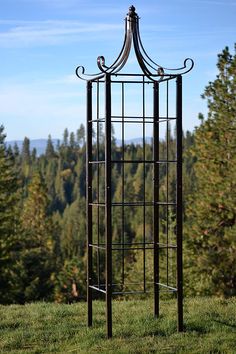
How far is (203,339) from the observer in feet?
24.5

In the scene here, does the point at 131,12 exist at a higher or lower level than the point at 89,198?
higher

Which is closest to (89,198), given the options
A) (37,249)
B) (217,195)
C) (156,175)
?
(156,175)

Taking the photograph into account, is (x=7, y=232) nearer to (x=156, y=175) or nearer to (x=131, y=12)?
(x=156, y=175)

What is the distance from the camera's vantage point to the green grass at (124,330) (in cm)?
718

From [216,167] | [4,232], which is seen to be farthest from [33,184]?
[216,167]

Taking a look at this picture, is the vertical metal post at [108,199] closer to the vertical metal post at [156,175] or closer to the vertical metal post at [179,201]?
the vertical metal post at [179,201]

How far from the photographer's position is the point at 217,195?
66.4ft

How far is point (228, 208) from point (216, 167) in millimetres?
1367

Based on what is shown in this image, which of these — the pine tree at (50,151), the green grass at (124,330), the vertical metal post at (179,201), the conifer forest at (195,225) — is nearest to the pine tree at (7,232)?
the conifer forest at (195,225)

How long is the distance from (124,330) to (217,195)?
41.9 ft

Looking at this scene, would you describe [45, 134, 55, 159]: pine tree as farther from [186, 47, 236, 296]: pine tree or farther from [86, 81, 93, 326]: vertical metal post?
[86, 81, 93, 326]: vertical metal post

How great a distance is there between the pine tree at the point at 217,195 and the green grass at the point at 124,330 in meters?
10.6

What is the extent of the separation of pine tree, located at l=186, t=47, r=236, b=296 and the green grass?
10579mm

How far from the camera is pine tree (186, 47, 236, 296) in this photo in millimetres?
19978
